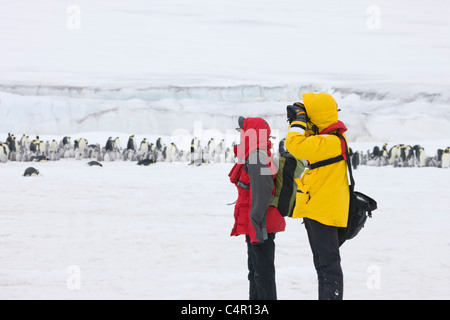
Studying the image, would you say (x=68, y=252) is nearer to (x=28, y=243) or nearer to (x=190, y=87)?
(x=28, y=243)

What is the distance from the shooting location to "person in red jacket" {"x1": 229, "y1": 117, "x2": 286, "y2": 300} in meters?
3.05

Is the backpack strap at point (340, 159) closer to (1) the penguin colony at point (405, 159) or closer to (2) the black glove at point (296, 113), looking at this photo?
(2) the black glove at point (296, 113)

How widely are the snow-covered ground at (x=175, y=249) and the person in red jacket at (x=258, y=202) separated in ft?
2.48

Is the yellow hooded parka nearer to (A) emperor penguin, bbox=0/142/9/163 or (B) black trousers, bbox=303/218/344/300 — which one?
(B) black trousers, bbox=303/218/344/300

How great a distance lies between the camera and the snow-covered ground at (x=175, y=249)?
407 centimetres

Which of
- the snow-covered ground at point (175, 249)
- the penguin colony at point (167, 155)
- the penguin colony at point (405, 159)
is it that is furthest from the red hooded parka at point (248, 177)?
the penguin colony at point (405, 159)

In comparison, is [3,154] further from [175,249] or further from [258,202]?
[258,202]

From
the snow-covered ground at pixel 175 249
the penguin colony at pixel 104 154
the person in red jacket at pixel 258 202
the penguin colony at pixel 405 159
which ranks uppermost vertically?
the penguin colony at pixel 104 154

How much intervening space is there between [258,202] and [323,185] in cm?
32

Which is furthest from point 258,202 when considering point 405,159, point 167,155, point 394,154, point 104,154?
point 394,154

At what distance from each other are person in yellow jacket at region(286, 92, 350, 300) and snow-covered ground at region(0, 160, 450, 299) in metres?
0.98

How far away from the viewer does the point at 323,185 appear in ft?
9.63
